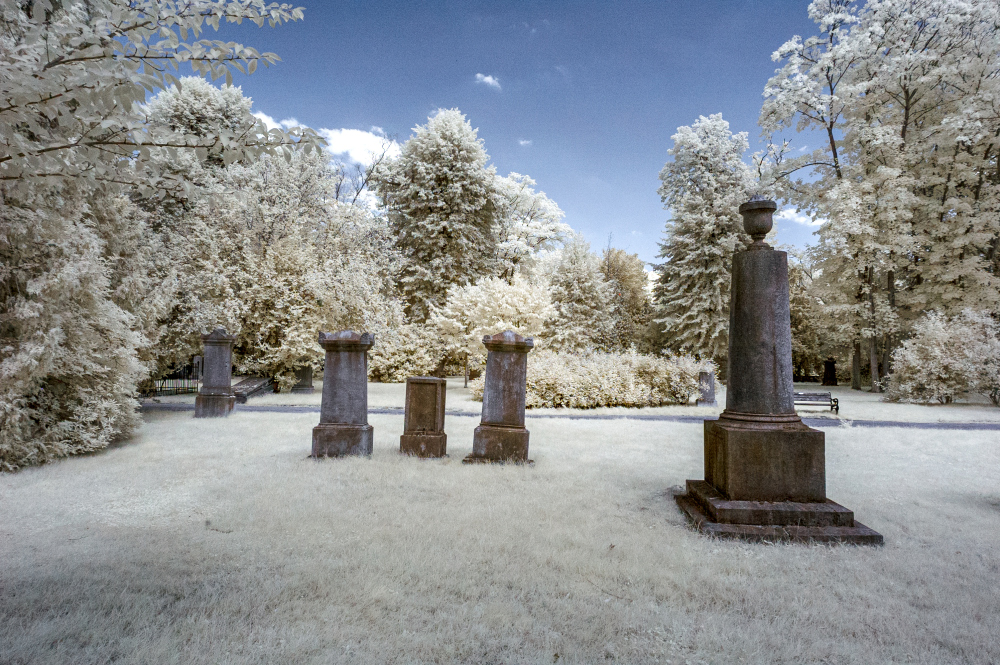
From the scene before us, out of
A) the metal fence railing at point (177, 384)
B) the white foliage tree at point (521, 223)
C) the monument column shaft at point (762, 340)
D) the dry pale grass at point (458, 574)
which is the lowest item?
the dry pale grass at point (458, 574)

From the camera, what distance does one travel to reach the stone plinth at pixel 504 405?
265 inches

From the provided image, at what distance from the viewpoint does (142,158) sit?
7.92 ft

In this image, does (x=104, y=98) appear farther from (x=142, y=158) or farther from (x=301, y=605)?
(x=301, y=605)

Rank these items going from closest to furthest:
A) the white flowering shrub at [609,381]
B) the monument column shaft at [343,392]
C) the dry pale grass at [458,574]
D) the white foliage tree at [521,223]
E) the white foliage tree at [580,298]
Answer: the dry pale grass at [458,574]
the monument column shaft at [343,392]
the white flowering shrub at [609,381]
the white foliage tree at [521,223]
the white foliage tree at [580,298]

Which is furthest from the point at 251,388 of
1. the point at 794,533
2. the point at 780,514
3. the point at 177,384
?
the point at 794,533

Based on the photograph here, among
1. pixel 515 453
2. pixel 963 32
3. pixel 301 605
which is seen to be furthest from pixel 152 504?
pixel 963 32

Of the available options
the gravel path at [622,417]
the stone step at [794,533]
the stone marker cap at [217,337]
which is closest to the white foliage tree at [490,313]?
the gravel path at [622,417]

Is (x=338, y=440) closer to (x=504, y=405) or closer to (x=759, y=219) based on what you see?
(x=504, y=405)

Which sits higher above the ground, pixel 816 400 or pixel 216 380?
pixel 216 380

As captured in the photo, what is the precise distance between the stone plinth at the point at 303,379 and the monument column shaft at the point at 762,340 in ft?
53.4

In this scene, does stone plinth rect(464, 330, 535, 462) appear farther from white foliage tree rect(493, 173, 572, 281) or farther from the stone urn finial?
white foliage tree rect(493, 173, 572, 281)

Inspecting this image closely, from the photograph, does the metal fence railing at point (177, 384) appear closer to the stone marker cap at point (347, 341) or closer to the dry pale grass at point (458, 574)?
the stone marker cap at point (347, 341)

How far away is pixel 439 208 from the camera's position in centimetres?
2484

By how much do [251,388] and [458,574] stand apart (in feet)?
48.3
